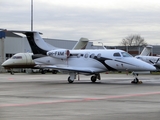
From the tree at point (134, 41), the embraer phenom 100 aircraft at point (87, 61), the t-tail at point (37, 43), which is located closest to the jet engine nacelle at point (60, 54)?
the embraer phenom 100 aircraft at point (87, 61)

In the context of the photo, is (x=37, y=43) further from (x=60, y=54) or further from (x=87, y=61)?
(x=87, y=61)

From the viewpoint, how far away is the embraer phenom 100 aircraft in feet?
89.5

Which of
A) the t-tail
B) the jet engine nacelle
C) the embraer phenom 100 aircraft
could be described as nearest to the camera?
the embraer phenom 100 aircraft

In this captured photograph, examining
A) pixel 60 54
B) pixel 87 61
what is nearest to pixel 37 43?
pixel 60 54

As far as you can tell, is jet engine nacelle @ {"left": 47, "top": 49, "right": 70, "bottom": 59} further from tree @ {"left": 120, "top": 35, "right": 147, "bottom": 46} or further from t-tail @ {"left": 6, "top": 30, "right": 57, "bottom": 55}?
tree @ {"left": 120, "top": 35, "right": 147, "bottom": 46}

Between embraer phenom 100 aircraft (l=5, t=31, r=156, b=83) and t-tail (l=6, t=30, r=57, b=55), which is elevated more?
t-tail (l=6, t=30, r=57, b=55)

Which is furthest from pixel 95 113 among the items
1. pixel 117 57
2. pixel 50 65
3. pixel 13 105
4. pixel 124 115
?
pixel 50 65

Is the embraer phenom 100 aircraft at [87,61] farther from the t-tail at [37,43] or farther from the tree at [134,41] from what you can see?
the tree at [134,41]

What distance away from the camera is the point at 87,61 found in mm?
28891

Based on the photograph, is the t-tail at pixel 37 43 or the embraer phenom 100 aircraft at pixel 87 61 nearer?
the embraer phenom 100 aircraft at pixel 87 61

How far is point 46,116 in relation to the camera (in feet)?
37.2

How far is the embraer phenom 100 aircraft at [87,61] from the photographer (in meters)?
27.3

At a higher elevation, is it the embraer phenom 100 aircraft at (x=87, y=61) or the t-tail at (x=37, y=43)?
the t-tail at (x=37, y=43)

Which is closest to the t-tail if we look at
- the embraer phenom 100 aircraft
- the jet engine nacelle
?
the embraer phenom 100 aircraft
